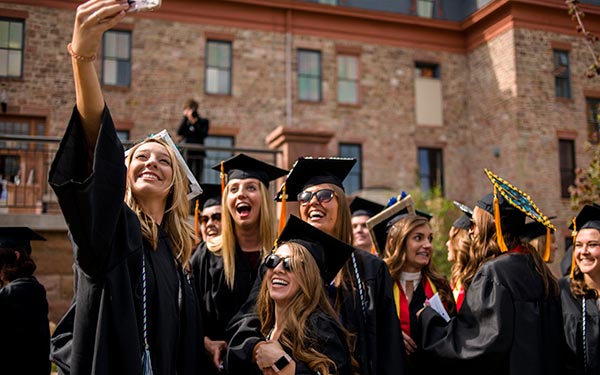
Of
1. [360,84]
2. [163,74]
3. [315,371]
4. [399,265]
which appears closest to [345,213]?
[399,265]

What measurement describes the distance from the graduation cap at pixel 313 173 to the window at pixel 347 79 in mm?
17057

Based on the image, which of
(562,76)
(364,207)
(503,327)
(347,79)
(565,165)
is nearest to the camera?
(503,327)

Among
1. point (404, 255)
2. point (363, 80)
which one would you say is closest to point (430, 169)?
point (363, 80)

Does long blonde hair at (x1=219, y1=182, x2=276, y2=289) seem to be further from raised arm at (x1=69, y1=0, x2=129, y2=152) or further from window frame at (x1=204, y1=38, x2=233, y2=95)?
window frame at (x1=204, y1=38, x2=233, y2=95)

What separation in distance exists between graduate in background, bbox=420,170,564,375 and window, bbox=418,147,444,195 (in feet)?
58.7

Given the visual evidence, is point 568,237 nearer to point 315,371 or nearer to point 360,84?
point 360,84

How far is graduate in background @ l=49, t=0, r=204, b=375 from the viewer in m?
2.30

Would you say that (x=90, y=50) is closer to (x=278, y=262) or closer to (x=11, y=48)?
(x=278, y=262)

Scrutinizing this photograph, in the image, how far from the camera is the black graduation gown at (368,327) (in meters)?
3.59

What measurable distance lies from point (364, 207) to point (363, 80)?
1541 centimetres

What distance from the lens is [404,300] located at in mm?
4703

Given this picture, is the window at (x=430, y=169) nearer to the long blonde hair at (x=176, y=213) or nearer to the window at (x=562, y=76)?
the window at (x=562, y=76)

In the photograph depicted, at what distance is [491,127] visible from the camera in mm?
21875

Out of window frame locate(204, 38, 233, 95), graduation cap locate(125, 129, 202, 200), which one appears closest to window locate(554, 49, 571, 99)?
window frame locate(204, 38, 233, 95)
